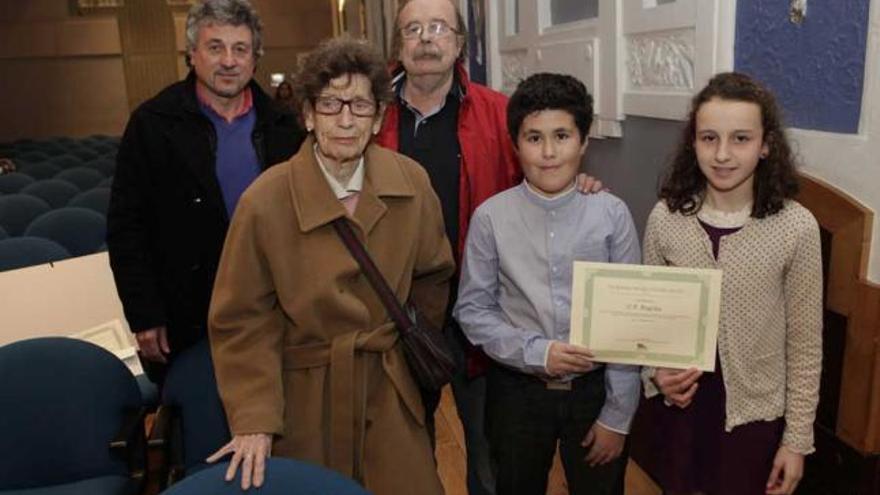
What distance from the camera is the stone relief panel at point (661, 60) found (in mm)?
2471

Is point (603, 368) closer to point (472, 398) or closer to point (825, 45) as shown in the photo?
point (472, 398)

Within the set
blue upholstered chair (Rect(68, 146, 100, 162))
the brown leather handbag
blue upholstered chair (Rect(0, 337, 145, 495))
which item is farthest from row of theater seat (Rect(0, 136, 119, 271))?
the brown leather handbag

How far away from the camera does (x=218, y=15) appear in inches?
86.8

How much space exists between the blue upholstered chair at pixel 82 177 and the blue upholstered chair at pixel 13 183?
0.30 meters

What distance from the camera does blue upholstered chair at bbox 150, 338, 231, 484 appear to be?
2.35m

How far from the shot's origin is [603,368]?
1909 millimetres

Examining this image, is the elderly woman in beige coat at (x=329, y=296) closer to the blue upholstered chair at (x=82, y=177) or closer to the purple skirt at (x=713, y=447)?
the purple skirt at (x=713, y=447)

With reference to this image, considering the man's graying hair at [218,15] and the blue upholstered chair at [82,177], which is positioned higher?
the man's graying hair at [218,15]

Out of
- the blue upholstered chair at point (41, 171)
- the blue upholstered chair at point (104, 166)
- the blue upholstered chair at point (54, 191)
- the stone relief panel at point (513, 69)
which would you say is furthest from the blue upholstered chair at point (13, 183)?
the stone relief panel at point (513, 69)

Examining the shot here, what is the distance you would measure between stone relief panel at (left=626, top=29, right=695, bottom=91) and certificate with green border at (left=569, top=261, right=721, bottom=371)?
106 centimetres

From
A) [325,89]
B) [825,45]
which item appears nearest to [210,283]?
[325,89]

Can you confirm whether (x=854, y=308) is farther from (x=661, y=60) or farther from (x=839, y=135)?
(x=661, y=60)

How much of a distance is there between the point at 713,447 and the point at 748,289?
384 millimetres

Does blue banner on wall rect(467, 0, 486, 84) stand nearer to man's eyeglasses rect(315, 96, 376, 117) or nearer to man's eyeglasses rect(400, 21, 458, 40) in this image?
man's eyeglasses rect(400, 21, 458, 40)
